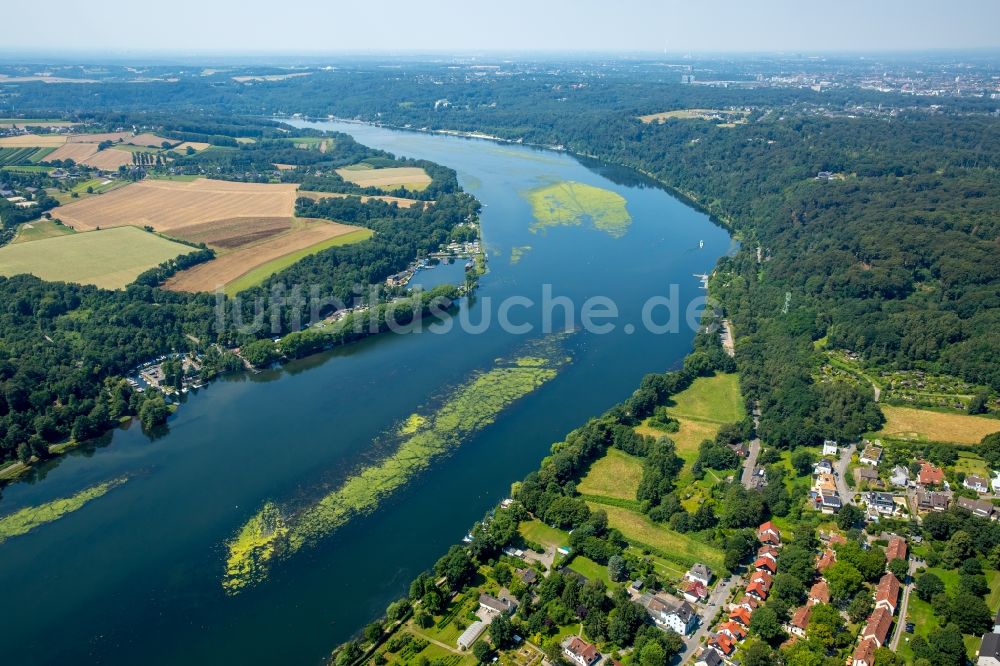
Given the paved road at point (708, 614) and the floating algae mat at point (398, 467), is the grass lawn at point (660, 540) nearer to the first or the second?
the paved road at point (708, 614)

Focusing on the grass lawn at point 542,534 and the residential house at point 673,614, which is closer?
the residential house at point 673,614

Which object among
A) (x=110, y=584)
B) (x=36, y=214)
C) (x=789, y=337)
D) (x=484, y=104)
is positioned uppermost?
(x=484, y=104)

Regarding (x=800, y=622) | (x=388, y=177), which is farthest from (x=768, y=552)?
(x=388, y=177)

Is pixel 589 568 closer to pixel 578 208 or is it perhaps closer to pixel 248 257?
pixel 248 257

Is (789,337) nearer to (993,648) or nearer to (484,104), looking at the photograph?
(993,648)

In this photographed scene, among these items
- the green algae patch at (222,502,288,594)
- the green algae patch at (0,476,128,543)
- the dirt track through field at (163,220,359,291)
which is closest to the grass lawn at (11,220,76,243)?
the dirt track through field at (163,220,359,291)

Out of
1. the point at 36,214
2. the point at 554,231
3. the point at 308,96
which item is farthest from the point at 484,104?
the point at 36,214

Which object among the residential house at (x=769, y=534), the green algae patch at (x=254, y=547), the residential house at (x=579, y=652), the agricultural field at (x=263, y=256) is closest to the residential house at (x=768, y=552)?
the residential house at (x=769, y=534)
